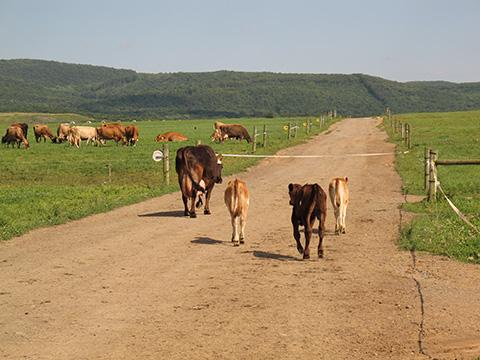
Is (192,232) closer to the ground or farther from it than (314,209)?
closer to the ground

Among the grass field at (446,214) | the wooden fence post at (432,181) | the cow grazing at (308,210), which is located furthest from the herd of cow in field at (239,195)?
the wooden fence post at (432,181)

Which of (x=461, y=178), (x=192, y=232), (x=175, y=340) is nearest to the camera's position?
(x=175, y=340)

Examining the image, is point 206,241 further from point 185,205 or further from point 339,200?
point 185,205

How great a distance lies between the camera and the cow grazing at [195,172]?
18.0 m

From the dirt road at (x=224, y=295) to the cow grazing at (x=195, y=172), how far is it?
1.01m

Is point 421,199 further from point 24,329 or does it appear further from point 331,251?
point 24,329

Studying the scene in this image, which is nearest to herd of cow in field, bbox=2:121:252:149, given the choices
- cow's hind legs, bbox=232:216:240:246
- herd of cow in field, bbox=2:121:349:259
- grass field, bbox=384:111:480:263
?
grass field, bbox=384:111:480:263

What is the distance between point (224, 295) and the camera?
10.3 metres

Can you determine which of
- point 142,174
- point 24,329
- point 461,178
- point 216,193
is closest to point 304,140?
point 142,174

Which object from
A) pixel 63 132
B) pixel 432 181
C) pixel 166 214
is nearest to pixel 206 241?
pixel 166 214

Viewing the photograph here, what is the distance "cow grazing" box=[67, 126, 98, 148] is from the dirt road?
34459mm

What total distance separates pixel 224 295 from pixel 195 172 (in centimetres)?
807

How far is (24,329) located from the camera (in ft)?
28.8

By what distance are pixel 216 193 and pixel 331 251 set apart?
10213 millimetres
